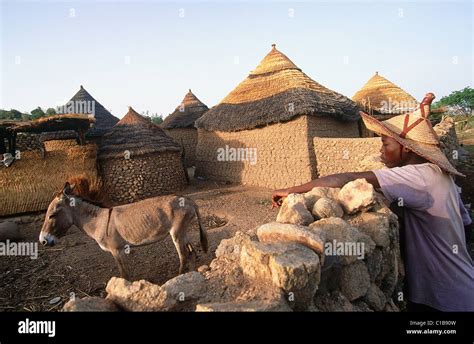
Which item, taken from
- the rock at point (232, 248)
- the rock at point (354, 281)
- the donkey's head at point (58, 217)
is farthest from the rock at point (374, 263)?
the donkey's head at point (58, 217)

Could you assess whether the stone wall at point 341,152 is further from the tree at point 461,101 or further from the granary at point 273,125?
the tree at point 461,101

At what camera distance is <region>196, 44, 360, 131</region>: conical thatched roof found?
10558 mm

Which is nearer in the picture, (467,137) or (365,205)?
(365,205)

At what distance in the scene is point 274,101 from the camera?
1134 centimetres

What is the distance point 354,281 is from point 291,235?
1.65ft

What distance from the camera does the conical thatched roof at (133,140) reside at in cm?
1104

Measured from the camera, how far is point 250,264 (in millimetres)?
1558

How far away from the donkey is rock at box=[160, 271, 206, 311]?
9.43 feet

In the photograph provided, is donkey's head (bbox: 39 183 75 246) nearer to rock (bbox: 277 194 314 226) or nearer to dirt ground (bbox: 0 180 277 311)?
dirt ground (bbox: 0 180 277 311)

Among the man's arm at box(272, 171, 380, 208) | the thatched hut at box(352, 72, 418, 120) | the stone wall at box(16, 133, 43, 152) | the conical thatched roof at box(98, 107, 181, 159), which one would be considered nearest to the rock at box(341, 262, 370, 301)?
the man's arm at box(272, 171, 380, 208)

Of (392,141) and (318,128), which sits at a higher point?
(318,128)
